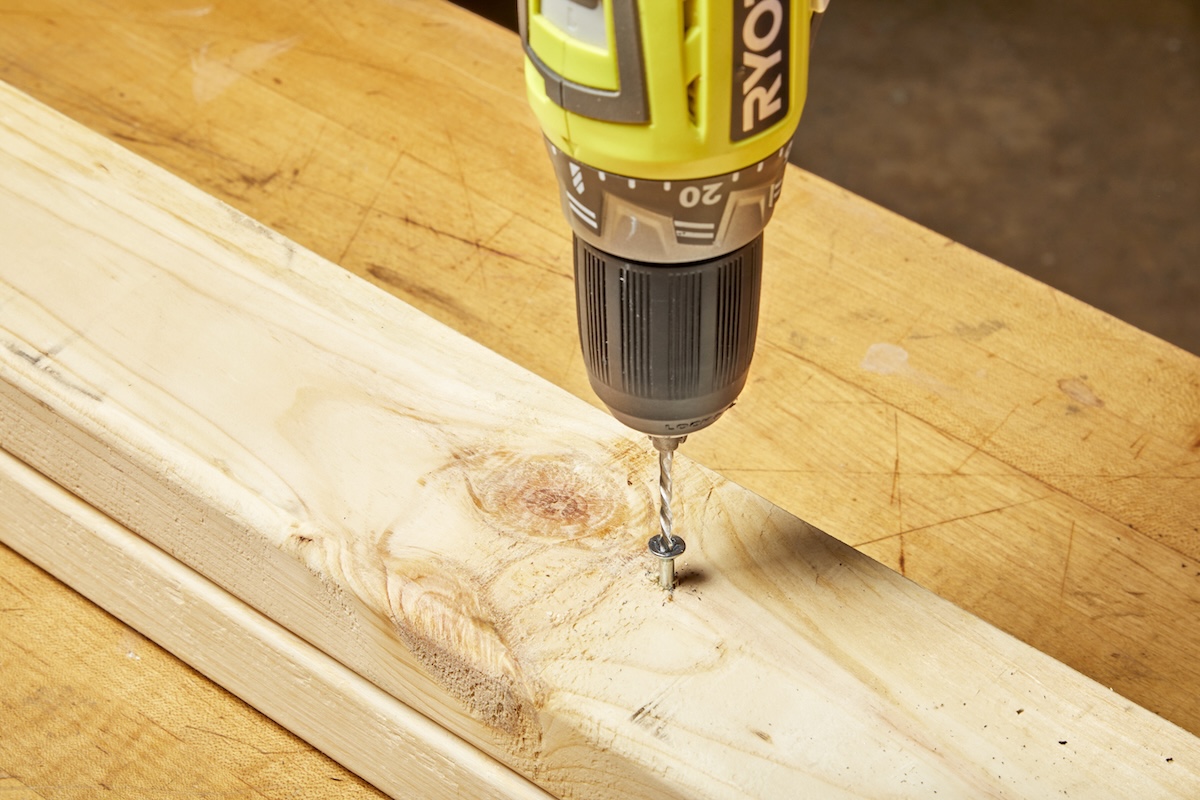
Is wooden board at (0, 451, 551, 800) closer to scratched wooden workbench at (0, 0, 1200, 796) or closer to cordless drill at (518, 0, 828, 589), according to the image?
scratched wooden workbench at (0, 0, 1200, 796)

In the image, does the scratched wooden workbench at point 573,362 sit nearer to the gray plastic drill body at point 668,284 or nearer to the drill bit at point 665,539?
the drill bit at point 665,539

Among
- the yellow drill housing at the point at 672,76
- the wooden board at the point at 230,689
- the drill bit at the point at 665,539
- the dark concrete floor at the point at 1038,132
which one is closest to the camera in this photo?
the yellow drill housing at the point at 672,76

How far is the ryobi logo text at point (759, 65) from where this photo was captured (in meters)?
0.58

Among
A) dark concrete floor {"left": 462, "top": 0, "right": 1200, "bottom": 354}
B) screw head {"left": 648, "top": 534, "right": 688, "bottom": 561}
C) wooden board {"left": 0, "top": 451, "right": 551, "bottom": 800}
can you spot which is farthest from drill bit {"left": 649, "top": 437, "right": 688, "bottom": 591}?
dark concrete floor {"left": 462, "top": 0, "right": 1200, "bottom": 354}

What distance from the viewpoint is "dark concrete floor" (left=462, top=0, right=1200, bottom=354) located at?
2.52 m

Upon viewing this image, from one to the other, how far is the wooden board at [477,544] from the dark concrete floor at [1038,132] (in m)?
1.78

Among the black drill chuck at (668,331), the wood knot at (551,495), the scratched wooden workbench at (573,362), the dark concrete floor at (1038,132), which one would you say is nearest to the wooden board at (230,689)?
the scratched wooden workbench at (573,362)

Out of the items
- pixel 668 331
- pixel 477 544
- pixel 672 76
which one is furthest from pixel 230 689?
pixel 672 76

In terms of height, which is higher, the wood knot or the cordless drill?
the cordless drill

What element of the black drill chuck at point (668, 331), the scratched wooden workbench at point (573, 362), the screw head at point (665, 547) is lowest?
the scratched wooden workbench at point (573, 362)

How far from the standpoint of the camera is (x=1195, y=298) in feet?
8.07

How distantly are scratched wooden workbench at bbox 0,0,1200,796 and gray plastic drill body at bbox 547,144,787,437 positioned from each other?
0.33 meters

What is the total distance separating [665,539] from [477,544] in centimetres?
13

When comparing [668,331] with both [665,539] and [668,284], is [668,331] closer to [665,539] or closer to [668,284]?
[668,284]
